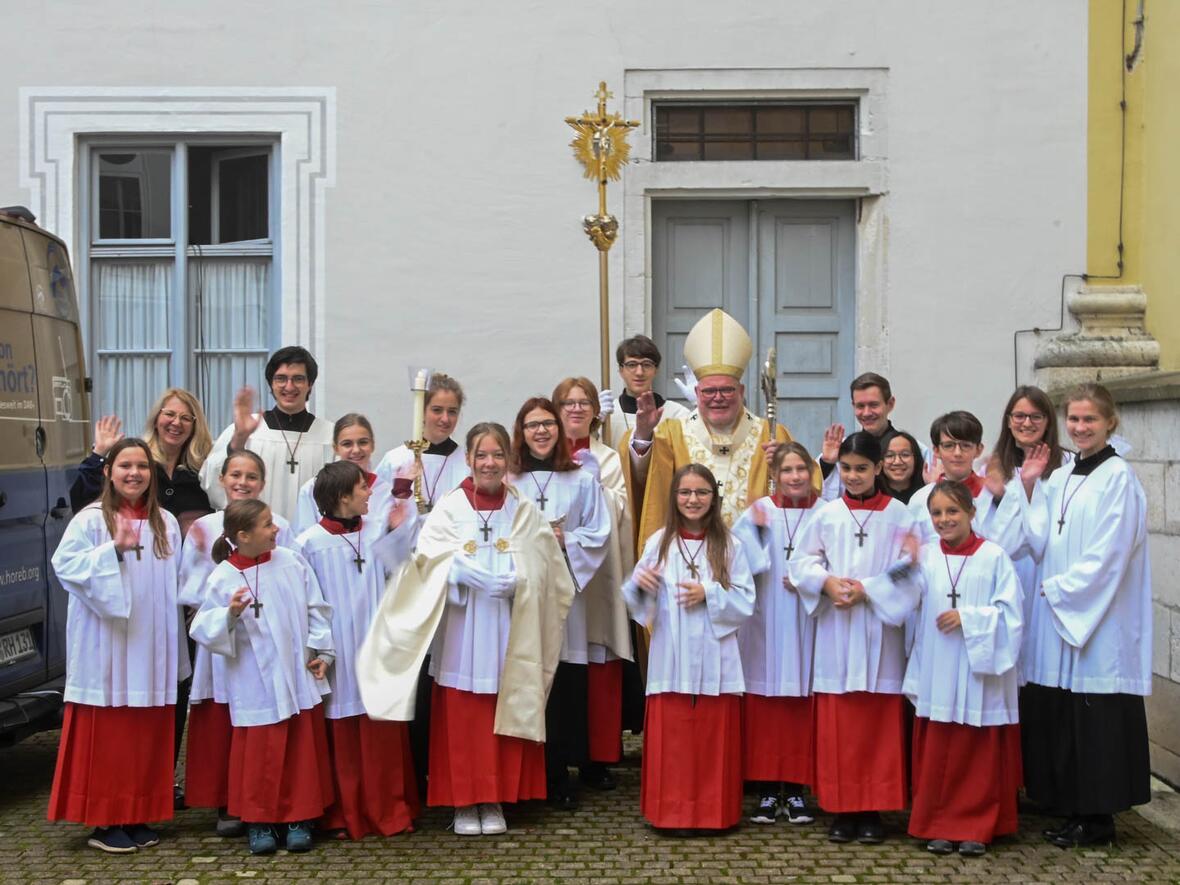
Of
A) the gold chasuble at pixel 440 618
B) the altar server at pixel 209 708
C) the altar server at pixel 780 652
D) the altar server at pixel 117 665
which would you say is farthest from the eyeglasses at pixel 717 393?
the altar server at pixel 117 665

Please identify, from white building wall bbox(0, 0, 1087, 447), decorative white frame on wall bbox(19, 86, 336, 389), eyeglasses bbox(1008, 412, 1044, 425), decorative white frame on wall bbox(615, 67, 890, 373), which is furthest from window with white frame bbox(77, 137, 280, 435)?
eyeglasses bbox(1008, 412, 1044, 425)

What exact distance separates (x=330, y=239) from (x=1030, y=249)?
4.39 m

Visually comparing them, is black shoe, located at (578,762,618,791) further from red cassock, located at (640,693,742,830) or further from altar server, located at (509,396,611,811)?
red cassock, located at (640,693,742,830)

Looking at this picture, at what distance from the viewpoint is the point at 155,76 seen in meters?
9.41

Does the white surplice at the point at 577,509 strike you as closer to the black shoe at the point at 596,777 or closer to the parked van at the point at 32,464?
the black shoe at the point at 596,777

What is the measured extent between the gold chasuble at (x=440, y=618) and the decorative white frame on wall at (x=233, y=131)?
11.9 feet

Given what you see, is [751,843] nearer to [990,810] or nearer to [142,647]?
[990,810]

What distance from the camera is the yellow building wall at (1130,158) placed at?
9305 mm

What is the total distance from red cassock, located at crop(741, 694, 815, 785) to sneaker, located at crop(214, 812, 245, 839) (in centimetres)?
202

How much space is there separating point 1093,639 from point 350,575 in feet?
9.53

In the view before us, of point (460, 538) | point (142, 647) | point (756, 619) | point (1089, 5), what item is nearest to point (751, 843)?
point (756, 619)

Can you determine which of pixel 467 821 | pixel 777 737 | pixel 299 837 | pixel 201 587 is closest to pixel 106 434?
pixel 201 587

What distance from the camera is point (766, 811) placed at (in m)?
6.09

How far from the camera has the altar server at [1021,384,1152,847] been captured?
5676 millimetres
